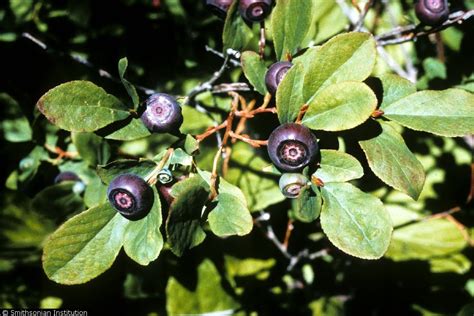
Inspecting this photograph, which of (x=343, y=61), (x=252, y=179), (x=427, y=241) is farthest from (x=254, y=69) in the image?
(x=427, y=241)

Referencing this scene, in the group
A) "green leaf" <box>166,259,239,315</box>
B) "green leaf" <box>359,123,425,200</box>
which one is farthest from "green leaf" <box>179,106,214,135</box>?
"green leaf" <box>359,123,425,200</box>

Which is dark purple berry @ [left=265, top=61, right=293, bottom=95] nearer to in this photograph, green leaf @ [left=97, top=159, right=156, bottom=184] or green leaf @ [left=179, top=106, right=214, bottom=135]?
green leaf @ [left=97, top=159, right=156, bottom=184]

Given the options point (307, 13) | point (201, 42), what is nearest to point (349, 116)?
point (307, 13)

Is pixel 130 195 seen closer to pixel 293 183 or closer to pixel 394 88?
pixel 293 183

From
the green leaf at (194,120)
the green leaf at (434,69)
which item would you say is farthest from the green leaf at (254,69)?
the green leaf at (434,69)

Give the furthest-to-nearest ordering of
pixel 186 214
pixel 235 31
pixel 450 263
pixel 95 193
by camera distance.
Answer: pixel 450 263, pixel 95 193, pixel 235 31, pixel 186 214

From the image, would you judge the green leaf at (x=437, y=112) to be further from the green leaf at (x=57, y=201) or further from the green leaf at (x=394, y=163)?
the green leaf at (x=57, y=201)
